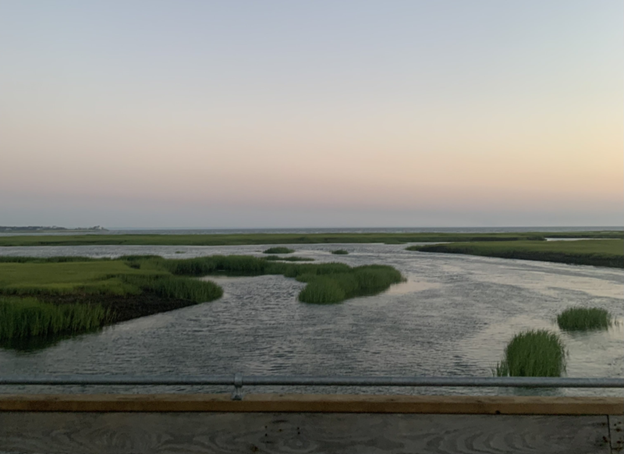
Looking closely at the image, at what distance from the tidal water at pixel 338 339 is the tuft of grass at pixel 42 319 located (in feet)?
3.47

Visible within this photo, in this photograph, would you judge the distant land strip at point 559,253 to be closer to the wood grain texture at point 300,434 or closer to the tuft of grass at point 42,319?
the tuft of grass at point 42,319

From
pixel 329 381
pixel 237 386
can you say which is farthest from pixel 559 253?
pixel 237 386

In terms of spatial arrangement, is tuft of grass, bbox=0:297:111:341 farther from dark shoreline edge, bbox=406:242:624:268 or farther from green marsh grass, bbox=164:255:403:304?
dark shoreline edge, bbox=406:242:624:268

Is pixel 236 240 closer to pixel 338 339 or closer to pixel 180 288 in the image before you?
pixel 180 288

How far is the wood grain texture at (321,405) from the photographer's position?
4184 mm

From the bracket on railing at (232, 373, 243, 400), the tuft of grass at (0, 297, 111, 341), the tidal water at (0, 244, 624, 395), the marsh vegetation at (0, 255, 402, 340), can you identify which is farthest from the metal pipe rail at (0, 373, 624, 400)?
the marsh vegetation at (0, 255, 402, 340)

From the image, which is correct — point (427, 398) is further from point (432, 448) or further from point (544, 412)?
point (544, 412)

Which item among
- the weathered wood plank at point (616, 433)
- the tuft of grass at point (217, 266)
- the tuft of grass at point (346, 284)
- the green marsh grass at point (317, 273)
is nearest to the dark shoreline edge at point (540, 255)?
the green marsh grass at point (317, 273)

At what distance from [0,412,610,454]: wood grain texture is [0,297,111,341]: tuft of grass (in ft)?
61.2

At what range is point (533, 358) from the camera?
14.9 metres

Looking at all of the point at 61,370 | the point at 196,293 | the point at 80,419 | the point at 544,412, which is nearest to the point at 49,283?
the point at 196,293

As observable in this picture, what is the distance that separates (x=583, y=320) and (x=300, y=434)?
22.1m

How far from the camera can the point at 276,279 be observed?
137 ft

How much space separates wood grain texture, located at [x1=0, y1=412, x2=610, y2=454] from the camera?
415cm
